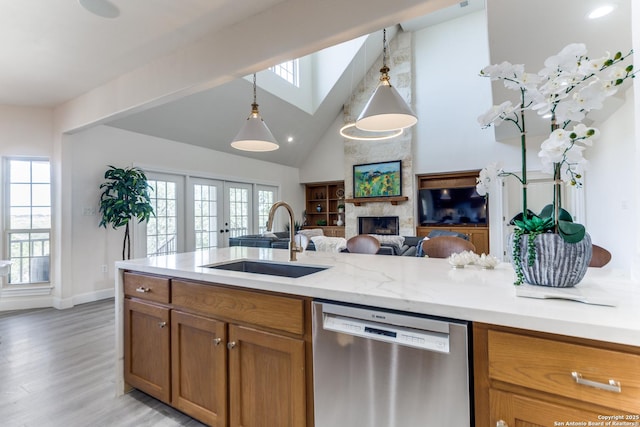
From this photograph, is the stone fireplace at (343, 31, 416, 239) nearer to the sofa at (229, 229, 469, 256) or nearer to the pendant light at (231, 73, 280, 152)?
the sofa at (229, 229, 469, 256)

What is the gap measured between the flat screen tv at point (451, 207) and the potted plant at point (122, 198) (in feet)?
18.1

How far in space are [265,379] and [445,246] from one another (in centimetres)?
156

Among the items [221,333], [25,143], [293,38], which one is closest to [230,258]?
[221,333]

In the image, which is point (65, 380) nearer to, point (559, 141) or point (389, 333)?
point (389, 333)

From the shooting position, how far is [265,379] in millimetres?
1378

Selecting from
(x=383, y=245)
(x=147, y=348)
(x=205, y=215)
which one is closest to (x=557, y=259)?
(x=147, y=348)

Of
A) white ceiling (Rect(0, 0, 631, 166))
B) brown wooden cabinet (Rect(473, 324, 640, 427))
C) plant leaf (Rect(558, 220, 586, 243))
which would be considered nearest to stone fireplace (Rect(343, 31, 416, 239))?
white ceiling (Rect(0, 0, 631, 166))

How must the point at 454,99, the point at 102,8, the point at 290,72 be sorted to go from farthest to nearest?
the point at 454,99
the point at 290,72
the point at 102,8

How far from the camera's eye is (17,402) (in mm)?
1957

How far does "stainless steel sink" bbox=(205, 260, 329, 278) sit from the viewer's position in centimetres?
180

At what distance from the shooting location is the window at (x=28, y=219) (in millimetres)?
4020

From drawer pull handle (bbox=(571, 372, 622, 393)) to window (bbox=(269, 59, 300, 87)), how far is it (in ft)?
20.5

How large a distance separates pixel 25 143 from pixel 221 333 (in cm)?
450

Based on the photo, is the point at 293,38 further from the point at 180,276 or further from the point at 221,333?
the point at 221,333
